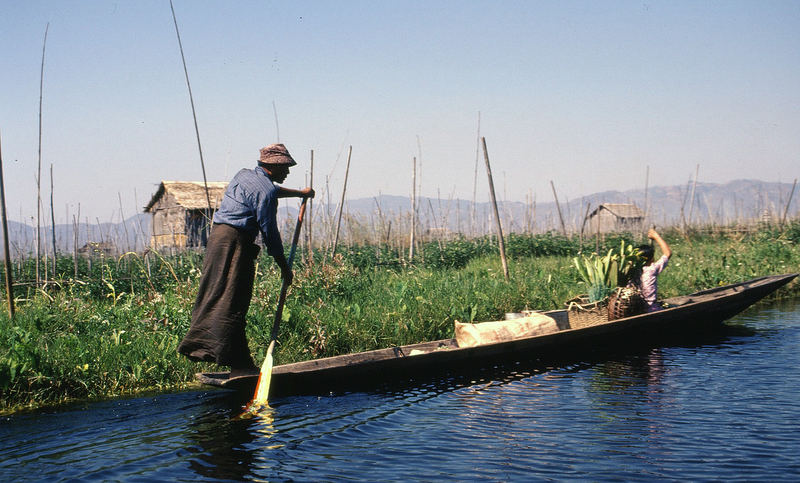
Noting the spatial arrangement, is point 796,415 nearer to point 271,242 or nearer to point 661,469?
point 661,469

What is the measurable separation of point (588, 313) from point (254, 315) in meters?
3.54

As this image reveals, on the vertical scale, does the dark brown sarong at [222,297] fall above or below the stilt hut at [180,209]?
below

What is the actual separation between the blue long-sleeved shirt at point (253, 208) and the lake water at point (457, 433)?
49.4 inches

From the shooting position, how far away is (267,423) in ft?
14.3

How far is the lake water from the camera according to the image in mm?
3502

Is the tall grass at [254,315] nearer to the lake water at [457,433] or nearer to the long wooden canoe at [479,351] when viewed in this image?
the lake water at [457,433]

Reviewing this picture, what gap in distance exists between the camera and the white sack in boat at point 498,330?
6.07 metres

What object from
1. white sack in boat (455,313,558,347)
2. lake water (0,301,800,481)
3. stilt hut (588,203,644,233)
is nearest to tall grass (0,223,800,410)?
lake water (0,301,800,481)

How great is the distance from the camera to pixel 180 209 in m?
21.4

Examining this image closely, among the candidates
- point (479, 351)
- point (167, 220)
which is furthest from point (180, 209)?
point (479, 351)

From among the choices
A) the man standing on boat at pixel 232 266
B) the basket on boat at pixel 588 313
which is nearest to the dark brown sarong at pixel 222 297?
the man standing on boat at pixel 232 266

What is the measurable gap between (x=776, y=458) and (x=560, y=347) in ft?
9.28

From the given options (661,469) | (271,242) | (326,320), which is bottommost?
(661,469)

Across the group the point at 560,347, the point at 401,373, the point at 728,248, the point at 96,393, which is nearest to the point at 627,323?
the point at 560,347
